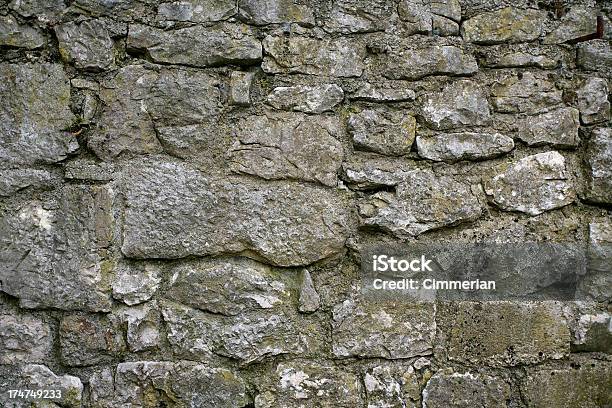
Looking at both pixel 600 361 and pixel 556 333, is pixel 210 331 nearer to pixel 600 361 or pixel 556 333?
pixel 556 333

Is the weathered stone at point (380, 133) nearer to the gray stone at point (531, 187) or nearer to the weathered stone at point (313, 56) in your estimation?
the weathered stone at point (313, 56)

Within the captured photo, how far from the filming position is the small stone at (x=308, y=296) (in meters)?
1.83

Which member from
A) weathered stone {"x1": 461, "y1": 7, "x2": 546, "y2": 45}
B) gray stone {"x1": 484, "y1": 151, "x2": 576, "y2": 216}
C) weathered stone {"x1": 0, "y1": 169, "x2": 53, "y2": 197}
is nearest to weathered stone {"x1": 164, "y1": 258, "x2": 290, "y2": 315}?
weathered stone {"x1": 0, "y1": 169, "x2": 53, "y2": 197}

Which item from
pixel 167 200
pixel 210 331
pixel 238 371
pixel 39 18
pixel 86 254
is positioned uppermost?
pixel 39 18

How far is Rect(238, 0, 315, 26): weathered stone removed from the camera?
73.8 inches

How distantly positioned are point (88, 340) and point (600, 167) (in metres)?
1.79

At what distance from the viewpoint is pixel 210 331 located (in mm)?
1811

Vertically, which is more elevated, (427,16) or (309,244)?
(427,16)

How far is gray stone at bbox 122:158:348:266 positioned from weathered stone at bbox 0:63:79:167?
0.85 feet

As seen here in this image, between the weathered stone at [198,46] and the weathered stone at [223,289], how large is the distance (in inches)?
26.8


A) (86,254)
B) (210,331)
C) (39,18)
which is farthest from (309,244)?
(39,18)

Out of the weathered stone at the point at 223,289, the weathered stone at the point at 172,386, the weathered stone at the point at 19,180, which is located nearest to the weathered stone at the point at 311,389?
the weathered stone at the point at 172,386

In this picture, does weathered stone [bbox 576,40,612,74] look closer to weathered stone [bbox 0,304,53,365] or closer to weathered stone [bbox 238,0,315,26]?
weathered stone [bbox 238,0,315,26]

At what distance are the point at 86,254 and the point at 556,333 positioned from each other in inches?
61.7
